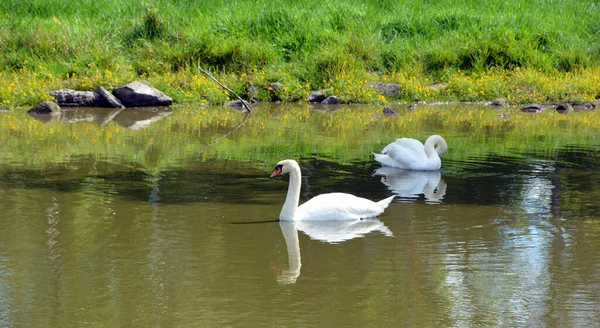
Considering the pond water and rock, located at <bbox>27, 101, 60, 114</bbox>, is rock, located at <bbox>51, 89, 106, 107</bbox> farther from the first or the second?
the pond water

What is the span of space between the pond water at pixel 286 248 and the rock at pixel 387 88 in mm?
10555

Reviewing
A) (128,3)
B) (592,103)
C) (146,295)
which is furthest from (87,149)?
(128,3)

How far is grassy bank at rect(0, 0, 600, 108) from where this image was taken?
903 inches

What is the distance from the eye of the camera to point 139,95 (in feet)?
69.5

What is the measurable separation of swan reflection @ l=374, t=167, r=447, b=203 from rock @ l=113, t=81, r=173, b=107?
9244mm

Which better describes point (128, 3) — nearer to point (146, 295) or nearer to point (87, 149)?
point (87, 149)

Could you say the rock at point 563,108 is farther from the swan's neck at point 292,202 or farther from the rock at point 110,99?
the swan's neck at point 292,202

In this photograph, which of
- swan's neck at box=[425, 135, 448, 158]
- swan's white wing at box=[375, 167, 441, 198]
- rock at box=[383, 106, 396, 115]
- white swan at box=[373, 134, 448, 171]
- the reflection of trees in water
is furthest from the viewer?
rock at box=[383, 106, 396, 115]

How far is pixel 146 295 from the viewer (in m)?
6.94

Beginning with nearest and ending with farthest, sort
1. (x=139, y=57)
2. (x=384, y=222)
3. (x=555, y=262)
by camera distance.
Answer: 1. (x=555, y=262)
2. (x=384, y=222)
3. (x=139, y=57)

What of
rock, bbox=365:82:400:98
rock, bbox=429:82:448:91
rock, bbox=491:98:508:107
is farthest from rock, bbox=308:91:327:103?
rock, bbox=491:98:508:107

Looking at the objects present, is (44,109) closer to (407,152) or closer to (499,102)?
(407,152)

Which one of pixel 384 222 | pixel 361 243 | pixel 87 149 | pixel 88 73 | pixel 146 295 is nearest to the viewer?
pixel 146 295

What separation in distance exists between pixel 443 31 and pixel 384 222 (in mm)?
18166
